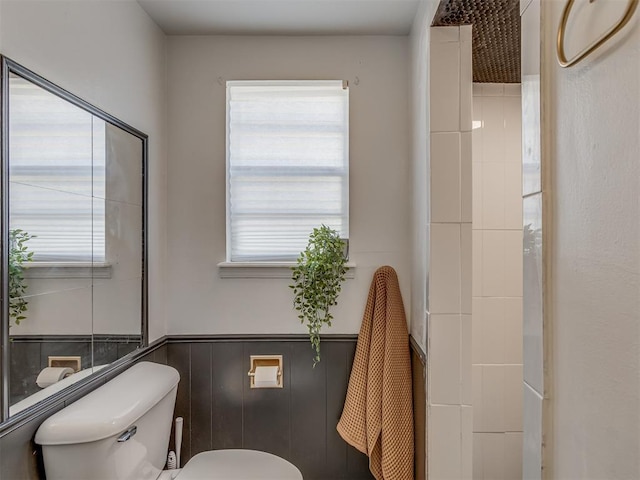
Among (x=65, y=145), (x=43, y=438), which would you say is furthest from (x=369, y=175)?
(x=43, y=438)

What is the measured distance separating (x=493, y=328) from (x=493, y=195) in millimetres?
623

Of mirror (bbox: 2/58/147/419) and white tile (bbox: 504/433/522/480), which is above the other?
mirror (bbox: 2/58/147/419)

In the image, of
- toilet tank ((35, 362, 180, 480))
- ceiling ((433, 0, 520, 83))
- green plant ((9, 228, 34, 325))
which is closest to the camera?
green plant ((9, 228, 34, 325))

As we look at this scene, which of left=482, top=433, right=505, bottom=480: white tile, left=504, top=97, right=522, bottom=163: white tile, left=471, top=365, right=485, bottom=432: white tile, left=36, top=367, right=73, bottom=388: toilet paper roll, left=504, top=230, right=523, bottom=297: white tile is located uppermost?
left=504, top=97, right=522, bottom=163: white tile

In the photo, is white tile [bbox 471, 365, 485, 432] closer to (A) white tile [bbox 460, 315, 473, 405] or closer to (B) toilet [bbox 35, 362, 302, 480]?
(A) white tile [bbox 460, 315, 473, 405]

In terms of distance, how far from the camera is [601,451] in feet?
1.74

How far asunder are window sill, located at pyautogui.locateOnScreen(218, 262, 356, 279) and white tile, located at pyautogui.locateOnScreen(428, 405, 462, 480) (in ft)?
2.33

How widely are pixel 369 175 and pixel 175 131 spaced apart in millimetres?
911

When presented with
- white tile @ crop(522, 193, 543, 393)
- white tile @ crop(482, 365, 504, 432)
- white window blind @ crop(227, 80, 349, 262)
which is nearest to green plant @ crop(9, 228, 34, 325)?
white window blind @ crop(227, 80, 349, 262)

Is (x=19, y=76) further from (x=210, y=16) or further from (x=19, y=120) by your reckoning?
(x=210, y=16)

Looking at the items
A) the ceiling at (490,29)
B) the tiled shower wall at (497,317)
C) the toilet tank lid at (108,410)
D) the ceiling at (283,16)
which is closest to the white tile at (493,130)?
the tiled shower wall at (497,317)

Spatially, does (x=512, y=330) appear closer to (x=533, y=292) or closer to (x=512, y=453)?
(x=512, y=453)

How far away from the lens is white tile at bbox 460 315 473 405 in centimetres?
159

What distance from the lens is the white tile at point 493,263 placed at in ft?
6.98
